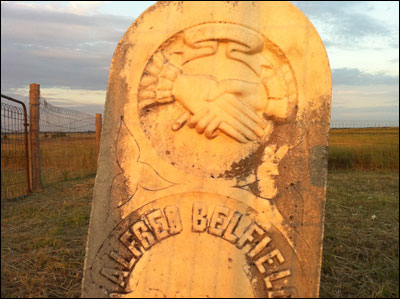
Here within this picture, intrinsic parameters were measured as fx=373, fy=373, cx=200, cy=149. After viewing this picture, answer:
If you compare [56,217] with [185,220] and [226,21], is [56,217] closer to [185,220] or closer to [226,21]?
[185,220]

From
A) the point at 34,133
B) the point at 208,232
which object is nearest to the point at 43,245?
the point at 208,232

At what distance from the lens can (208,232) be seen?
158 centimetres

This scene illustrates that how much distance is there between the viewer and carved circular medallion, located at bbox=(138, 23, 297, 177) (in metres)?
1.60

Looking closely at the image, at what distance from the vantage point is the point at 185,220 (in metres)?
1.60

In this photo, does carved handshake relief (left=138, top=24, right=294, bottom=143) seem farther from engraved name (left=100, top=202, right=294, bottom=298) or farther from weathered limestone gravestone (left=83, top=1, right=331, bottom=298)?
engraved name (left=100, top=202, right=294, bottom=298)

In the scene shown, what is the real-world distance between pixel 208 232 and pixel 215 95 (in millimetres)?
587

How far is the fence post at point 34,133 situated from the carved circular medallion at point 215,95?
167 inches

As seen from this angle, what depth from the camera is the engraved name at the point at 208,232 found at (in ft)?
5.10

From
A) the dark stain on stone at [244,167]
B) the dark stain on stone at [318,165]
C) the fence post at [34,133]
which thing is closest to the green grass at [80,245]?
the fence post at [34,133]

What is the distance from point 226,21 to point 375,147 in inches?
322

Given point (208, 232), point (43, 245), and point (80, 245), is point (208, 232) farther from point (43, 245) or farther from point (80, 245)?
point (43, 245)

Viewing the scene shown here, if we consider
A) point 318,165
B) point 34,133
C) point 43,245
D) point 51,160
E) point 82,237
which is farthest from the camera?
point 51,160

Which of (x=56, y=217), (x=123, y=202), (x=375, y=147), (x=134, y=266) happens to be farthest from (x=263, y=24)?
(x=375, y=147)

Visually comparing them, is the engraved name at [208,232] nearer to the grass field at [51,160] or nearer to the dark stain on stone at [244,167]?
the dark stain on stone at [244,167]
